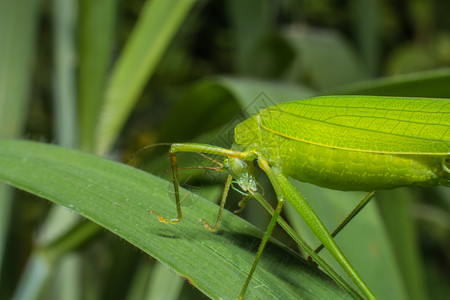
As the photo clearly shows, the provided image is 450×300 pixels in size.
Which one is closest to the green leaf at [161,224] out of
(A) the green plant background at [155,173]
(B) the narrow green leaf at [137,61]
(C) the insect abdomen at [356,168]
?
(A) the green plant background at [155,173]

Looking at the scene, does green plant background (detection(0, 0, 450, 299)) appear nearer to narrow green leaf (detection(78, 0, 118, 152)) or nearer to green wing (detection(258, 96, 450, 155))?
narrow green leaf (detection(78, 0, 118, 152))

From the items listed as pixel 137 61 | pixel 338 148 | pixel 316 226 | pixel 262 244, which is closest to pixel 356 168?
pixel 338 148

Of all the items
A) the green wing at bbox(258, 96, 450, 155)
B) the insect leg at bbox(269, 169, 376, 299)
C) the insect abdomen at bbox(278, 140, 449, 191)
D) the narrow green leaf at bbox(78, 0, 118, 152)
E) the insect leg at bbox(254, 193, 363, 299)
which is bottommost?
the narrow green leaf at bbox(78, 0, 118, 152)

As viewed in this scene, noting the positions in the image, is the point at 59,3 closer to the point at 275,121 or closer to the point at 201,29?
the point at 275,121

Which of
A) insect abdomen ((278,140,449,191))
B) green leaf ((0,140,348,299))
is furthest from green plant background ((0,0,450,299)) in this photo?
insect abdomen ((278,140,449,191))

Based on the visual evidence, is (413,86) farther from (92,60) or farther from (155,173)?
(92,60)

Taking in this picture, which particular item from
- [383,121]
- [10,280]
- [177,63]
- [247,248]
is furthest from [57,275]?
[177,63]

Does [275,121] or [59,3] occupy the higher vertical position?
[275,121]
